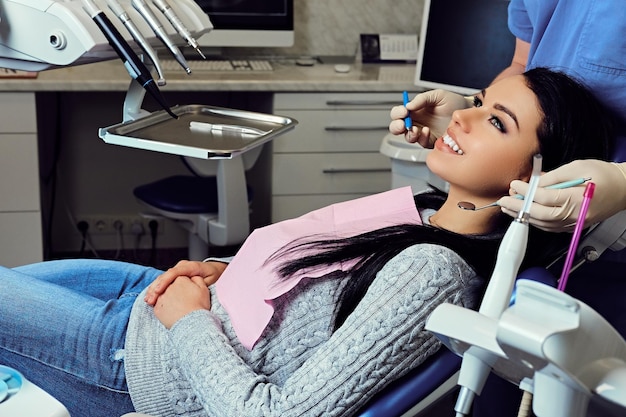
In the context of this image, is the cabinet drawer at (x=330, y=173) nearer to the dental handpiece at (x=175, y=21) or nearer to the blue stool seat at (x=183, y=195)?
the blue stool seat at (x=183, y=195)

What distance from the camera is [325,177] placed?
3.02 metres

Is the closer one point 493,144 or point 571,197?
point 571,197

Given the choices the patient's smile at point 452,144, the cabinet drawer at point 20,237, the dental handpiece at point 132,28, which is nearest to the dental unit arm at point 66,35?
the dental handpiece at point 132,28

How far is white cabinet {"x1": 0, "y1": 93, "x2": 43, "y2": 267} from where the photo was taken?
2.66 metres

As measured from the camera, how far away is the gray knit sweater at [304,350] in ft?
3.76

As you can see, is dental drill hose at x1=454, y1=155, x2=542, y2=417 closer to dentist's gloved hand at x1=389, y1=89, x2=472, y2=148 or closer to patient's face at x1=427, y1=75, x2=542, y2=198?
patient's face at x1=427, y1=75, x2=542, y2=198

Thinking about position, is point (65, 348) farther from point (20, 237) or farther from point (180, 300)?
point (20, 237)

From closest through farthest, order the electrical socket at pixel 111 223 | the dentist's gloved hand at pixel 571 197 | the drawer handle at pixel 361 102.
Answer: the dentist's gloved hand at pixel 571 197, the drawer handle at pixel 361 102, the electrical socket at pixel 111 223

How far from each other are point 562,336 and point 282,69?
2.52m

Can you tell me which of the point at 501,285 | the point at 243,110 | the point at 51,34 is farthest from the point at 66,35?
the point at 243,110

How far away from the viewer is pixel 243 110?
2.10m

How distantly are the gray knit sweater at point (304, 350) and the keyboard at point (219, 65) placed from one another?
5.58 ft

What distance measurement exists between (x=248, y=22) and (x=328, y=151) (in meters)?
0.57

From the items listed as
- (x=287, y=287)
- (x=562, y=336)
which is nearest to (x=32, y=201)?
(x=287, y=287)
